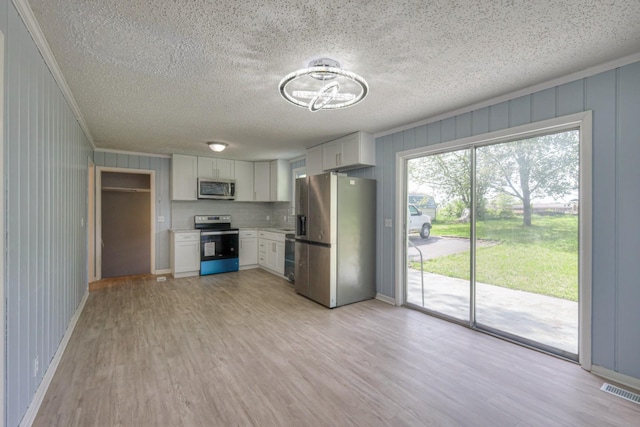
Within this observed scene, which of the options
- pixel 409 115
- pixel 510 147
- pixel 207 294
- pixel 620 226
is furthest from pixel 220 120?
pixel 620 226

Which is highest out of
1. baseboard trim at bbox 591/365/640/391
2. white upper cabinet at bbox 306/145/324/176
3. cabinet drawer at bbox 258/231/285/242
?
white upper cabinet at bbox 306/145/324/176

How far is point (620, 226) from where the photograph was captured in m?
2.10

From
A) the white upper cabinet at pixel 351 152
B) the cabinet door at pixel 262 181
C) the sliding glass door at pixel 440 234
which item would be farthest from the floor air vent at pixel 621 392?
the cabinet door at pixel 262 181

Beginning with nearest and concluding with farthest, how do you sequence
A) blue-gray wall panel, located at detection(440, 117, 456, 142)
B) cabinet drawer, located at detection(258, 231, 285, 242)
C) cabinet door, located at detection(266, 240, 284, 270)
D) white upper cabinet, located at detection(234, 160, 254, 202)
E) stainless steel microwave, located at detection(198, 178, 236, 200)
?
blue-gray wall panel, located at detection(440, 117, 456, 142)
cabinet drawer, located at detection(258, 231, 285, 242)
cabinet door, located at detection(266, 240, 284, 270)
stainless steel microwave, located at detection(198, 178, 236, 200)
white upper cabinet, located at detection(234, 160, 254, 202)

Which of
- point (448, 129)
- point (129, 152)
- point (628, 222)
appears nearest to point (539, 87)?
point (448, 129)

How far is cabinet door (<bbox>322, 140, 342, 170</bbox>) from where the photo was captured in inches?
169

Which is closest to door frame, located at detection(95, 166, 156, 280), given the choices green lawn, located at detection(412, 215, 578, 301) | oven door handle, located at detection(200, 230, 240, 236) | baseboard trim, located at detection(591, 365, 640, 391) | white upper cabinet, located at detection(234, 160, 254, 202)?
oven door handle, located at detection(200, 230, 240, 236)

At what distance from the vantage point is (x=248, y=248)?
604cm

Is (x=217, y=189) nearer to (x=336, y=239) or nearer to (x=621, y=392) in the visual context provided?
(x=336, y=239)

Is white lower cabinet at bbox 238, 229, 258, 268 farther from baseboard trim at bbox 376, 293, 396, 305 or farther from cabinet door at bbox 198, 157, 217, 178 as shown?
baseboard trim at bbox 376, 293, 396, 305

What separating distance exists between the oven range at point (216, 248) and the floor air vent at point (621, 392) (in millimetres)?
5329

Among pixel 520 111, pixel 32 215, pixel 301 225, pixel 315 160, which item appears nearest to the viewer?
pixel 32 215

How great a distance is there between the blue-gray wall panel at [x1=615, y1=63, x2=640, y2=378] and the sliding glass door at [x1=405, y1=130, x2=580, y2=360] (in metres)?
0.32

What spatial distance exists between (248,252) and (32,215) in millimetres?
4365
